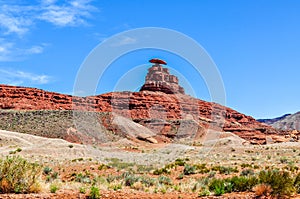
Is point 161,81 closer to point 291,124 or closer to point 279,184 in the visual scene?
point 291,124

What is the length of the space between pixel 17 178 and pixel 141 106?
84.3 metres

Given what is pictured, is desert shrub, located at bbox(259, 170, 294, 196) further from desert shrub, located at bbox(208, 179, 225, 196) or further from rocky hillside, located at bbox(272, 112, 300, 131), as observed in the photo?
rocky hillside, located at bbox(272, 112, 300, 131)

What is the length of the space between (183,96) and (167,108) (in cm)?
1590

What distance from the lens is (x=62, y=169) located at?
2183cm

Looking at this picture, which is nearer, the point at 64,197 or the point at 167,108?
the point at 64,197

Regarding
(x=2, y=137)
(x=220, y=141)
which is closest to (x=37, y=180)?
(x=2, y=137)

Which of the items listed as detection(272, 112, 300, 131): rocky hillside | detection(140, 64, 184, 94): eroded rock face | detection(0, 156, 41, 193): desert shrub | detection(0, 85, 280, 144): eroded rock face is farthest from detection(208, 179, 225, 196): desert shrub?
detection(272, 112, 300, 131): rocky hillside

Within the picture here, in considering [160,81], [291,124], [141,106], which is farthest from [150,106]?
[291,124]

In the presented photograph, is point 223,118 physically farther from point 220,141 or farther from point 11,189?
point 11,189

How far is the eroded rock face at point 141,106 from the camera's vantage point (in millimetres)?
85562

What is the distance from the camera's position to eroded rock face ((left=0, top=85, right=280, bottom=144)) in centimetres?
8556

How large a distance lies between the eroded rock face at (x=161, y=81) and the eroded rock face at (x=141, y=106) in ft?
16.1

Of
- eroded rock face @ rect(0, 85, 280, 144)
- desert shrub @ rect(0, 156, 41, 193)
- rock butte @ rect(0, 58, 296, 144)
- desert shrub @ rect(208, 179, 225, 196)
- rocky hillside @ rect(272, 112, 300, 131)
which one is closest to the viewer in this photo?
desert shrub @ rect(0, 156, 41, 193)

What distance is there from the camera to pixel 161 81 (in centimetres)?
12038
